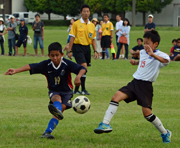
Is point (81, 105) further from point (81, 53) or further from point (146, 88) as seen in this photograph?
point (81, 53)

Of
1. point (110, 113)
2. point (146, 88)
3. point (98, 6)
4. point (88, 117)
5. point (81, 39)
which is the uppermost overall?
point (98, 6)

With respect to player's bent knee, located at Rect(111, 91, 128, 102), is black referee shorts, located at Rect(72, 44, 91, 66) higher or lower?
higher

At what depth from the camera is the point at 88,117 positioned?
7586mm

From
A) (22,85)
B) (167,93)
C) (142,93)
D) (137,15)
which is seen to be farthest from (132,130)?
(137,15)

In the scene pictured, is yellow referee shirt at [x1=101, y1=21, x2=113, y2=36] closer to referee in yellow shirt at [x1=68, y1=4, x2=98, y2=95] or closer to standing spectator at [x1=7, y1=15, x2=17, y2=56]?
standing spectator at [x1=7, y1=15, x2=17, y2=56]

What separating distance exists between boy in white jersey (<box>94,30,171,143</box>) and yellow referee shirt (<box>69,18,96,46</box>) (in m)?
4.31

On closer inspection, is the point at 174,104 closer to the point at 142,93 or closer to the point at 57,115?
the point at 142,93

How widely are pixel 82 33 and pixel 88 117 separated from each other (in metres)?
3.14

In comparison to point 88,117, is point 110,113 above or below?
above

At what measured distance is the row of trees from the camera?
222 feet

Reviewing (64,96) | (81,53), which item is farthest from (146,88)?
(81,53)

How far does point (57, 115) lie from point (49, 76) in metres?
0.77

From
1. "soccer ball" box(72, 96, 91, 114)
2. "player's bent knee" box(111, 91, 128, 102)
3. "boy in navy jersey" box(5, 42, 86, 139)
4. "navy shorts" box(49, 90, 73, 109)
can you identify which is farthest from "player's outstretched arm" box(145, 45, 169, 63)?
"navy shorts" box(49, 90, 73, 109)

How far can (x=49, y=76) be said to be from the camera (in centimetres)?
595
